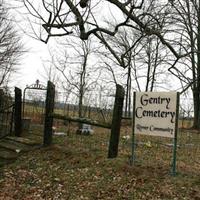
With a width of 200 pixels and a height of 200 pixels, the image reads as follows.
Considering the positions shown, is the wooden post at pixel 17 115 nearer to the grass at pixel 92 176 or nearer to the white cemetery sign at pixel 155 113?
the grass at pixel 92 176

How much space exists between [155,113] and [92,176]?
6.17 ft

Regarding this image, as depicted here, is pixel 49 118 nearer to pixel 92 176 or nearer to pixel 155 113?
pixel 92 176

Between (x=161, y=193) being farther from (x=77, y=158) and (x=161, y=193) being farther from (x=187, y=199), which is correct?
(x=77, y=158)

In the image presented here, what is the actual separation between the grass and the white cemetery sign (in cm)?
83

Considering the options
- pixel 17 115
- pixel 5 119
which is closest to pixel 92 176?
pixel 17 115

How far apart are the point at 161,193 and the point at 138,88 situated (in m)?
27.2

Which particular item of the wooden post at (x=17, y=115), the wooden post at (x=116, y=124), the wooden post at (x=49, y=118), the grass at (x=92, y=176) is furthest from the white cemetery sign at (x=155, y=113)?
the wooden post at (x=17, y=115)

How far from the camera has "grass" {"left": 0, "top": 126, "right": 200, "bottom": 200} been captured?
7.75m

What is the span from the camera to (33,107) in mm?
20078

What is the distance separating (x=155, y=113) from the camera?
29.4 ft

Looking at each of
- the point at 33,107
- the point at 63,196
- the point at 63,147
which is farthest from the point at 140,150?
the point at 33,107

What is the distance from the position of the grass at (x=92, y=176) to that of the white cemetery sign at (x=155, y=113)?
834 mm

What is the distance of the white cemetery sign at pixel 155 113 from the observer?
340 inches

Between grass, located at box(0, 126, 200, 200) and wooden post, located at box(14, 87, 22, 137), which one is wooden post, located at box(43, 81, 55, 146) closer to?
grass, located at box(0, 126, 200, 200)
